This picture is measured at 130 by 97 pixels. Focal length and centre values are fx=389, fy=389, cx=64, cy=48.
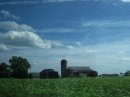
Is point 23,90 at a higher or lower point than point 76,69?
lower

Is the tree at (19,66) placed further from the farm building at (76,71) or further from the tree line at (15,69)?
the farm building at (76,71)

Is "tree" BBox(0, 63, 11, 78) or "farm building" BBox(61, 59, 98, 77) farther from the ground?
"farm building" BBox(61, 59, 98, 77)

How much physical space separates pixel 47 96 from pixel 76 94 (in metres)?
1.96

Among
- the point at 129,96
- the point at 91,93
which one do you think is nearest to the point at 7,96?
the point at 91,93

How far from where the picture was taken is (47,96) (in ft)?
78.8

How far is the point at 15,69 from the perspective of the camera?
8938 centimetres

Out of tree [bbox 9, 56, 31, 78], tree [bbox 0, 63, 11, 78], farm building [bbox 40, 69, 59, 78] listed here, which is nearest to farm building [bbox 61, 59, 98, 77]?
farm building [bbox 40, 69, 59, 78]

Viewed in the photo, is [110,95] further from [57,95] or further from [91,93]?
[57,95]

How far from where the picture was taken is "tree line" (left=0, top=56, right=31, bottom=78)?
79.4 meters

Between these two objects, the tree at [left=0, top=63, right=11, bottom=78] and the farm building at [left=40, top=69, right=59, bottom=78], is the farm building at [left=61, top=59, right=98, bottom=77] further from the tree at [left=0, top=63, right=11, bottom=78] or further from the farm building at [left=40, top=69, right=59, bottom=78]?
the tree at [left=0, top=63, right=11, bottom=78]

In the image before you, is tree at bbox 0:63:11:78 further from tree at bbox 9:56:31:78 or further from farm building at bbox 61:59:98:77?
farm building at bbox 61:59:98:77

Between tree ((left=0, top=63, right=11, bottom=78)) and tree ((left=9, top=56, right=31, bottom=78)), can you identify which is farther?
tree ((left=9, top=56, right=31, bottom=78))

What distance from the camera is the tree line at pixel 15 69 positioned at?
7944cm

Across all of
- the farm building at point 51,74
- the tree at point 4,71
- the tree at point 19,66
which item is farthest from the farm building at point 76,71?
the tree at point 4,71
